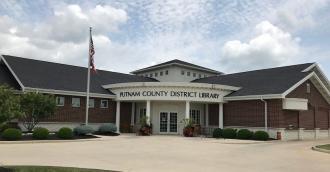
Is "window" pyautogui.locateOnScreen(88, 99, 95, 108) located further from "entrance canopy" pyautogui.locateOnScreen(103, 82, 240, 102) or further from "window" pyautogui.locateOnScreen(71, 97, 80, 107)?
"entrance canopy" pyautogui.locateOnScreen(103, 82, 240, 102)

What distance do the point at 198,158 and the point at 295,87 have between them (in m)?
18.4

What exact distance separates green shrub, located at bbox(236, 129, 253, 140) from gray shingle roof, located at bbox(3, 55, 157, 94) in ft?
44.3

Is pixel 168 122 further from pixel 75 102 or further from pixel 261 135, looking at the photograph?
pixel 261 135

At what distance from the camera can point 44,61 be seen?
128ft

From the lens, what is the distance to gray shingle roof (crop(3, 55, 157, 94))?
111ft

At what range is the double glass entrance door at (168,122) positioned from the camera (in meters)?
36.8

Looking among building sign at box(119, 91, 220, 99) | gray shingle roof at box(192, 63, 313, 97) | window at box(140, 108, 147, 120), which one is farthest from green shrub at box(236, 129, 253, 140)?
window at box(140, 108, 147, 120)

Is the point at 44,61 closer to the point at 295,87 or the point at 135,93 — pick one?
the point at 135,93

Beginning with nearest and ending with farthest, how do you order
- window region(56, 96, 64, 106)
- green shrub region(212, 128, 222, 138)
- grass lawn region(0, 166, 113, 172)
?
grass lawn region(0, 166, 113, 172), green shrub region(212, 128, 222, 138), window region(56, 96, 64, 106)

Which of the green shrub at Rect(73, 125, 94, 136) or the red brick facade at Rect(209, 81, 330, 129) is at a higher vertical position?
the red brick facade at Rect(209, 81, 330, 129)

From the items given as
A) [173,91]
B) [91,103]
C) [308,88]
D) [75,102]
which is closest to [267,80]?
[308,88]

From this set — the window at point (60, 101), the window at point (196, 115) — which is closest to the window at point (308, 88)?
the window at point (196, 115)

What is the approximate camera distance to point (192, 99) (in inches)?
1385

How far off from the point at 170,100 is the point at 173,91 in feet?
2.86
